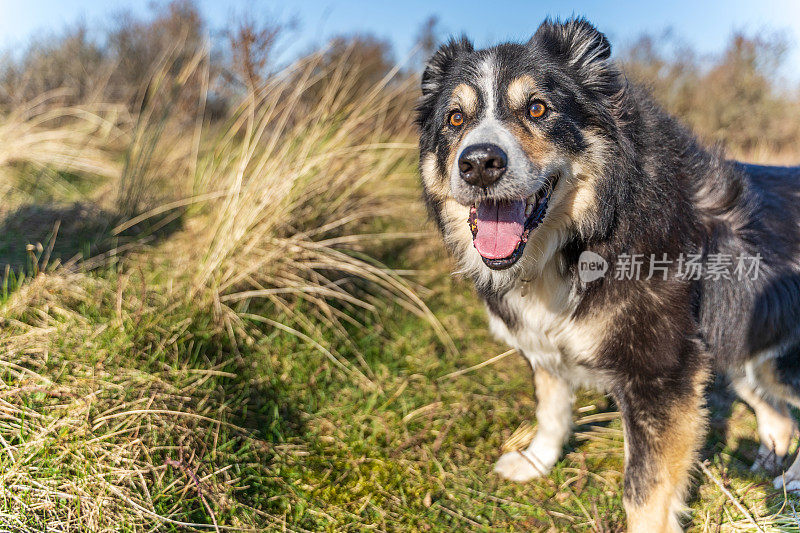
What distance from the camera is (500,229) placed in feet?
7.91

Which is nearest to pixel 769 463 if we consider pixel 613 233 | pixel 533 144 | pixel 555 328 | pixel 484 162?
pixel 555 328

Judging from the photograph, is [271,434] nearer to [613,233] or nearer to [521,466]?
[521,466]

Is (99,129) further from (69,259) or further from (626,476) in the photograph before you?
(626,476)

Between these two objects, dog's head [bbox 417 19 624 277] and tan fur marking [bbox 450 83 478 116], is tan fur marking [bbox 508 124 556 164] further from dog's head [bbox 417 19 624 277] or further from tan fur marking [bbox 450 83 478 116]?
tan fur marking [bbox 450 83 478 116]

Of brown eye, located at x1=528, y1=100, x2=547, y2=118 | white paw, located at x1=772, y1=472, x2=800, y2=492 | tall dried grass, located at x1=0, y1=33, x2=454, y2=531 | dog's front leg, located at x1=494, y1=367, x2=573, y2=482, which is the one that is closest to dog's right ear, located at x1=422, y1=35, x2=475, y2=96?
brown eye, located at x1=528, y1=100, x2=547, y2=118

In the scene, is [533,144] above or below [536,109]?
below

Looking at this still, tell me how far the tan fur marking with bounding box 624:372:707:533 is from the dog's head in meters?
0.87

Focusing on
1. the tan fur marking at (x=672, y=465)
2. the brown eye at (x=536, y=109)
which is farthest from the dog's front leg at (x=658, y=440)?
the brown eye at (x=536, y=109)

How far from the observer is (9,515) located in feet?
7.20

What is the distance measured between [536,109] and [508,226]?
0.53m

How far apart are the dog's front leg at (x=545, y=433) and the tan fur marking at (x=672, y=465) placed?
2.25ft

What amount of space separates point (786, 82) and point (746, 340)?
10104mm

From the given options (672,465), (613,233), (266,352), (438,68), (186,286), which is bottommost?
(266,352)

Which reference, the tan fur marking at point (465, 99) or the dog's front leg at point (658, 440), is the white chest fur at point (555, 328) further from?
the tan fur marking at point (465, 99)
